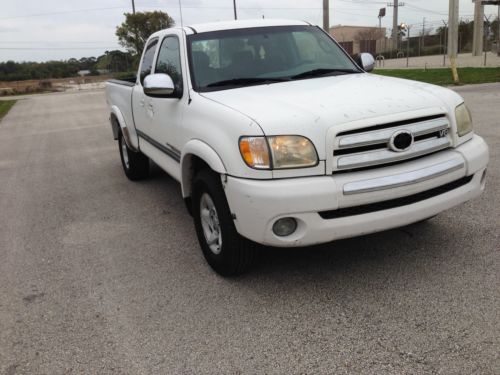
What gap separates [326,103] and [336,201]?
0.70m

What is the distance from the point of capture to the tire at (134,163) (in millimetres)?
6688

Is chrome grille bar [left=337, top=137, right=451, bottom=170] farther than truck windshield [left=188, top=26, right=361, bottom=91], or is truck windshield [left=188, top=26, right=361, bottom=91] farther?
truck windshield [left=188, top=26, right=361, bottom=91]

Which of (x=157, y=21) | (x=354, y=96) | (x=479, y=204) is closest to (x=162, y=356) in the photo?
(x=354, y=96)

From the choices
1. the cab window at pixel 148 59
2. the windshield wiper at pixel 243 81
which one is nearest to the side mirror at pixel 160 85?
the windshield wiper at pixel 243 81

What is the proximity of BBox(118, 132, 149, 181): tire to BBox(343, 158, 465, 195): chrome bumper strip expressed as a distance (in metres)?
4.10

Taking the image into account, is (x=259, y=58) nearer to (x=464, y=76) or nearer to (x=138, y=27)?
(x=464, y=76)

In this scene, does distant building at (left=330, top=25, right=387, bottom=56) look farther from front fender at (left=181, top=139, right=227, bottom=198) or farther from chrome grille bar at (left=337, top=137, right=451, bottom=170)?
chrome grille bar at (left=337, top=137, right=451, bottom=170)

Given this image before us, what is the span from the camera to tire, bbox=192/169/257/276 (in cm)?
344

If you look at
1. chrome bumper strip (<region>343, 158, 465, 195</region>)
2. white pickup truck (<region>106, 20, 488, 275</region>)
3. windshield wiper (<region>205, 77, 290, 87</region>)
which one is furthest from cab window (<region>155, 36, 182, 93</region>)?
chrome bumper strip (<region>343, 158, 465, 195</region>)

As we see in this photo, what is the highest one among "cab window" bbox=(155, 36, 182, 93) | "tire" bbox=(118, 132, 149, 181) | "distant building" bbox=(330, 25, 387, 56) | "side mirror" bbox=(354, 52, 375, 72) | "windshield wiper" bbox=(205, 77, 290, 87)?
"distant building" bbox=(330, 25, 387, 56)

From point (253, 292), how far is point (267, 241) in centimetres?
53

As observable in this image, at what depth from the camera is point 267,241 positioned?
3.17m

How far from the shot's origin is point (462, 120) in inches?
144

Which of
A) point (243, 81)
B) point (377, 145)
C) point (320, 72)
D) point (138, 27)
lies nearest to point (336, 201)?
point (377, 145)
